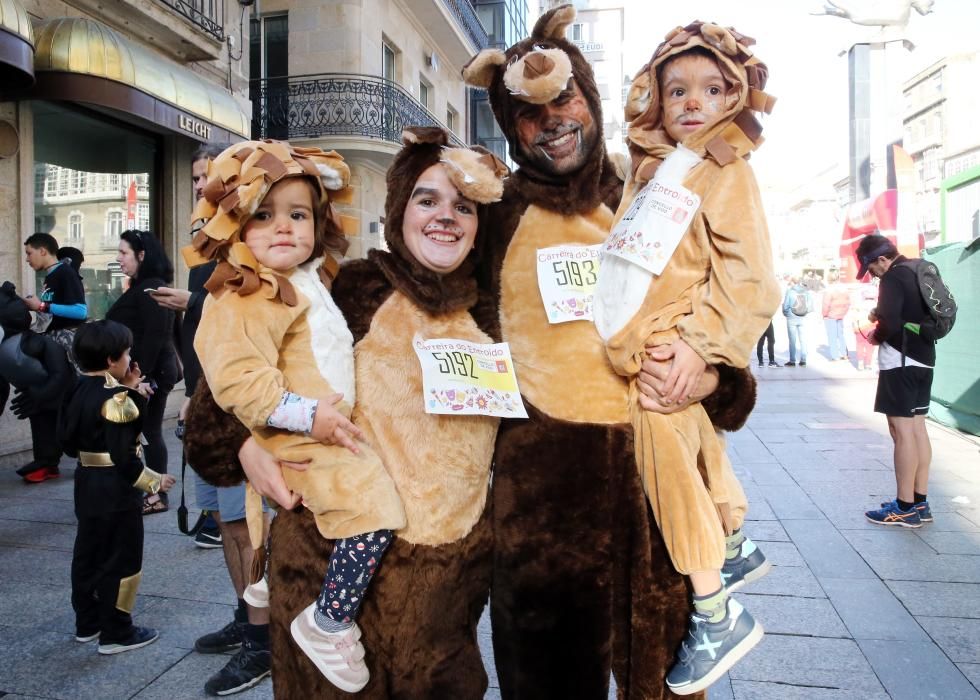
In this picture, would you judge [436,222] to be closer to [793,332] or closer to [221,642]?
[221,642]

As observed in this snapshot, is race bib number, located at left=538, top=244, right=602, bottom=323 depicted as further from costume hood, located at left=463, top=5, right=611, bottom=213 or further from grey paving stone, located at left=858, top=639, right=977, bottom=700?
grey paving stone, located at left=858, top=639, right=977, bottom=700

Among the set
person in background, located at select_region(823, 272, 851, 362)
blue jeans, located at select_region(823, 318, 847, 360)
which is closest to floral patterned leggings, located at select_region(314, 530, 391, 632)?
person in background, located at select_region(823, 272, 851, 362)

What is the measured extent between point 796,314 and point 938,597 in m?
11.6

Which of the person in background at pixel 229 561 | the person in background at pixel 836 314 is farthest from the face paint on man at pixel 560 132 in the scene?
the person in background at pixel 836 314

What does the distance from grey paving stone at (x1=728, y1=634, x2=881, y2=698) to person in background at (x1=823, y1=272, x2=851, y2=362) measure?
43.3ft

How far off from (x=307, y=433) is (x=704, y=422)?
974mm

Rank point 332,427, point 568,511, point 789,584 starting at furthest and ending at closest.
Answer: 1. point 789,584
2. point 568,511
3. point 332,427

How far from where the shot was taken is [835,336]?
16.0 metres

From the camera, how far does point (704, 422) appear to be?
1.78m

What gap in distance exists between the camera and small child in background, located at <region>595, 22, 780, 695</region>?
1625 mm

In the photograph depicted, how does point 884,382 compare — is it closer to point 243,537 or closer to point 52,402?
point 243,537

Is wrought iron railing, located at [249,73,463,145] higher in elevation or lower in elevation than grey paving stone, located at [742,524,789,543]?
higher

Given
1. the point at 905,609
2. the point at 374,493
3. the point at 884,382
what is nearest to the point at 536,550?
the point at 374,493

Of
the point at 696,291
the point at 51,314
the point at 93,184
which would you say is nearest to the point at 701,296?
the point at 696,291
